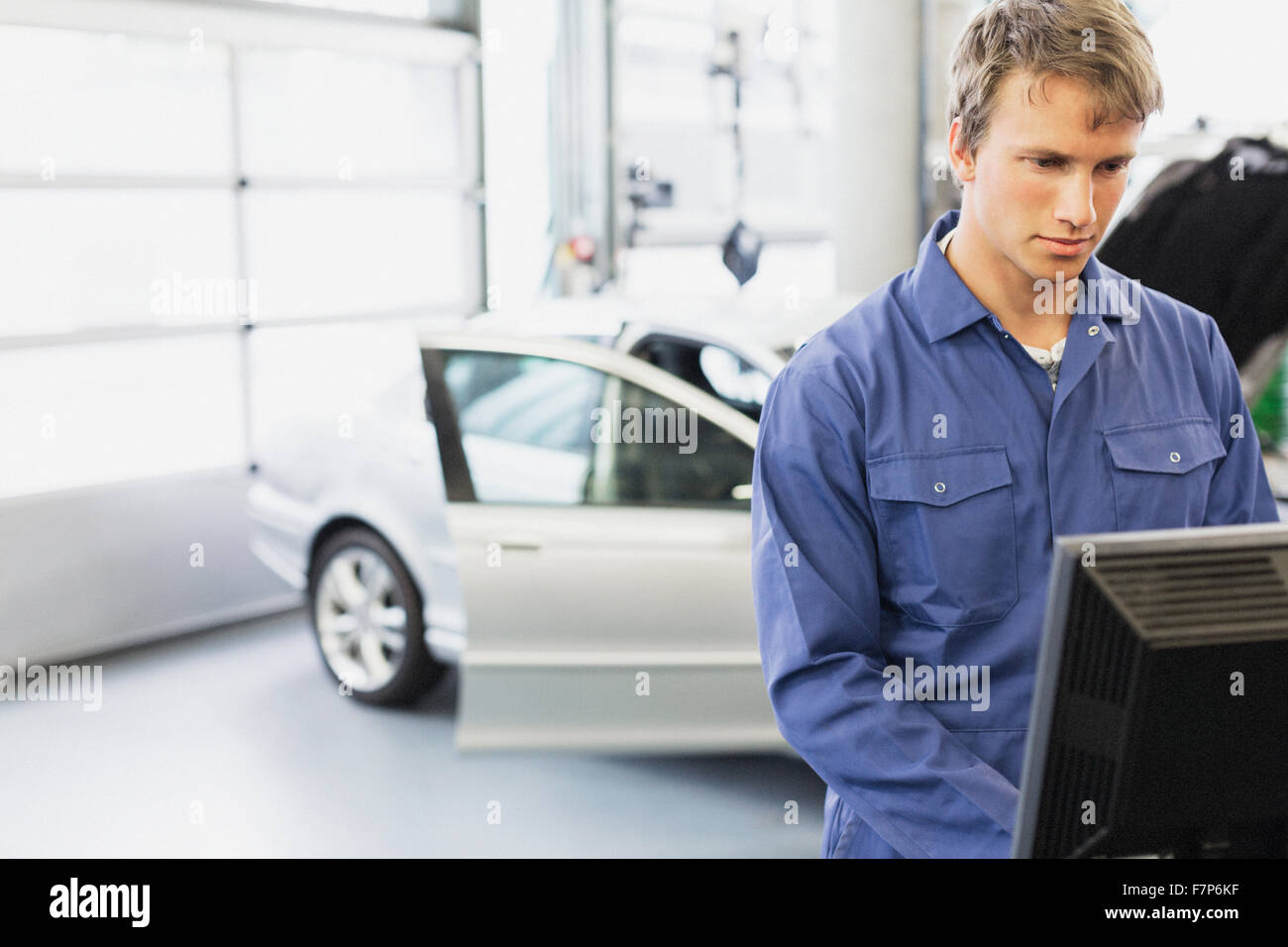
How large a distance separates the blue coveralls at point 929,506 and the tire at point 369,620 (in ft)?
10.7

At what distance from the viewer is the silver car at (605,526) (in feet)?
12.1

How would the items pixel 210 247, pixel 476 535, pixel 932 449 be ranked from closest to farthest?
pixel 932 449
pixel 476 535
pixel 210 247

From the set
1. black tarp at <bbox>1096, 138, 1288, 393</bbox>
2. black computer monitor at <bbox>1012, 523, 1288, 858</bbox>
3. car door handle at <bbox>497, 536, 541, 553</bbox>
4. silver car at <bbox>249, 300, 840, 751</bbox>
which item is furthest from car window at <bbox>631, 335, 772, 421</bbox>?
black computer monitor at <bbox>1012, 523, 1288, 858</bbox>

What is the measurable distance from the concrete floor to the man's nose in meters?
2.71

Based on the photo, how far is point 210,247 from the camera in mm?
6238

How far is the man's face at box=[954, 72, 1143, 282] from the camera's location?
4.42 feet

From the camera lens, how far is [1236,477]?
1539 mm

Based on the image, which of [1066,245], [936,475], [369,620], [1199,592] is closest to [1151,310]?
[1066,245]

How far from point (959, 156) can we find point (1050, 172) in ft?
0.44

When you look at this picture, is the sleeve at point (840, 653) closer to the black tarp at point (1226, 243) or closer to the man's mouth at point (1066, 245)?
the man's mouth at point (1066, 245)

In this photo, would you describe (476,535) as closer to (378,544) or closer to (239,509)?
(378,544)

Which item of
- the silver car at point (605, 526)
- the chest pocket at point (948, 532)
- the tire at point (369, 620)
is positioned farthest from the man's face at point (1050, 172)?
the tire at point (369, 620)
